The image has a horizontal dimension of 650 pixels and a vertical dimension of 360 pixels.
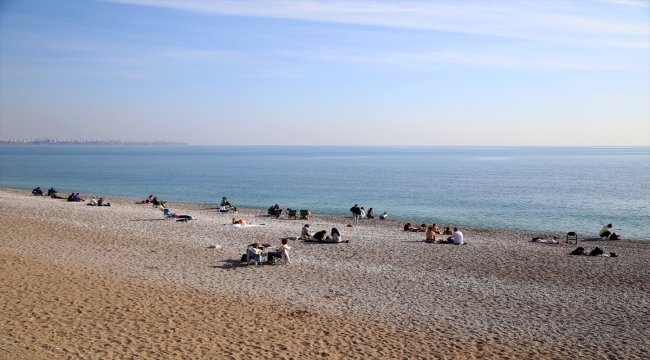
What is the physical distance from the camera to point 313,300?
504 inches

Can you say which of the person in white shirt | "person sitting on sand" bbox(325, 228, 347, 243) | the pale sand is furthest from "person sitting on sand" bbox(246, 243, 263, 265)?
the person in white shirt

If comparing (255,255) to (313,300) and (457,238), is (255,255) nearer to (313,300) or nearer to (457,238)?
(313,300)

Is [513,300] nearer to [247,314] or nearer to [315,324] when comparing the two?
[315,324]

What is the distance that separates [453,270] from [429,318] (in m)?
5.29

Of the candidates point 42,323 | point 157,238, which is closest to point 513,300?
point 42,323

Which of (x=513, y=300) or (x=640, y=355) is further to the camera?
(x=513, y=300)

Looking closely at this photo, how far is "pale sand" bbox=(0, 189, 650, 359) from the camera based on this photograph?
9.66 m

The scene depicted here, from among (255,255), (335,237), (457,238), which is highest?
(255,255)

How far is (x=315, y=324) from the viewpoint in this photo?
1101 centimetres

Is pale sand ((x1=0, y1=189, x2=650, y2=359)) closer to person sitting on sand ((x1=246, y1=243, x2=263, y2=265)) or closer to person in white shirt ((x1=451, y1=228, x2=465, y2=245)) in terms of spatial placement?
person sitting on sand ((x1=246, y1=243, x2=263, y2=265))

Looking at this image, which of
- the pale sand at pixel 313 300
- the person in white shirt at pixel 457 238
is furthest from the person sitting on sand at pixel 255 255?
the person in white shirt at pixel 457 238

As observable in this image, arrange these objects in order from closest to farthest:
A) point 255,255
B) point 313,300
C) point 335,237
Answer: point 313,300 < point 255,255 < point 335,237

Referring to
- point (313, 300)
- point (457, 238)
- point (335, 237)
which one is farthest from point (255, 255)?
point (457, 238)

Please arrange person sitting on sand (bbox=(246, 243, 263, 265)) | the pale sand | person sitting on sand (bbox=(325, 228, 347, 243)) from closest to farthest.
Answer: the pale sand
person sitting on sand (bbox=(246, 243, 263, 265))
person sitting on sand (bbox=(325, 228, 347, 243))
